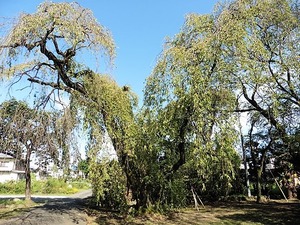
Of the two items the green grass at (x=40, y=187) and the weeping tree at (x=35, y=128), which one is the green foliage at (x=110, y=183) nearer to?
the weeping tree at (x=35, y=128)

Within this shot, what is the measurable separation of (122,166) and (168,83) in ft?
12.7

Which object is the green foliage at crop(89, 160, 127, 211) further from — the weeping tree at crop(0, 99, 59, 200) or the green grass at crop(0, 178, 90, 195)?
the green grass at crop(0, 178, 90, 195)

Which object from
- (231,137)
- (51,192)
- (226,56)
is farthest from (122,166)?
(51,192)

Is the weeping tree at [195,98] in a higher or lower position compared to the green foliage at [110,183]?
higher

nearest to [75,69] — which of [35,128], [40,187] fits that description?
[35,128]

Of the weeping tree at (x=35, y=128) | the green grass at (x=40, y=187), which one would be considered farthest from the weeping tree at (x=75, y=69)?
the green grass at (x=40, y=187)

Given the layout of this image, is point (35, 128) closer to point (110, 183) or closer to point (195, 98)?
point (110, 183)

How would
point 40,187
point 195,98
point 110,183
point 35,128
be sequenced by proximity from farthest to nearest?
point 40,187, point 110,183, point 35,128, point 195,98

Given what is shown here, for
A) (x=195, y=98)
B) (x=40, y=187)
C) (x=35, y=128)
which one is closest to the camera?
(x=195, y=98)

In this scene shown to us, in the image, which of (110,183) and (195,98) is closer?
(195,98)

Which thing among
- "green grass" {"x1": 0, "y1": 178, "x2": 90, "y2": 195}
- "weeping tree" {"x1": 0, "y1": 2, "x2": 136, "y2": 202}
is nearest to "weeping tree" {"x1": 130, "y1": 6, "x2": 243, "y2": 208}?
"weeping tree" {"x1": 0, "y1": 2, "x2": 136, "y2": 202}

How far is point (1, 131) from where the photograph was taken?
13094 millimetres

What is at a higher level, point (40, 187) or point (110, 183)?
point (110, 183)

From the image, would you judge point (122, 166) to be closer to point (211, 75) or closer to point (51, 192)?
point (211, 75)
